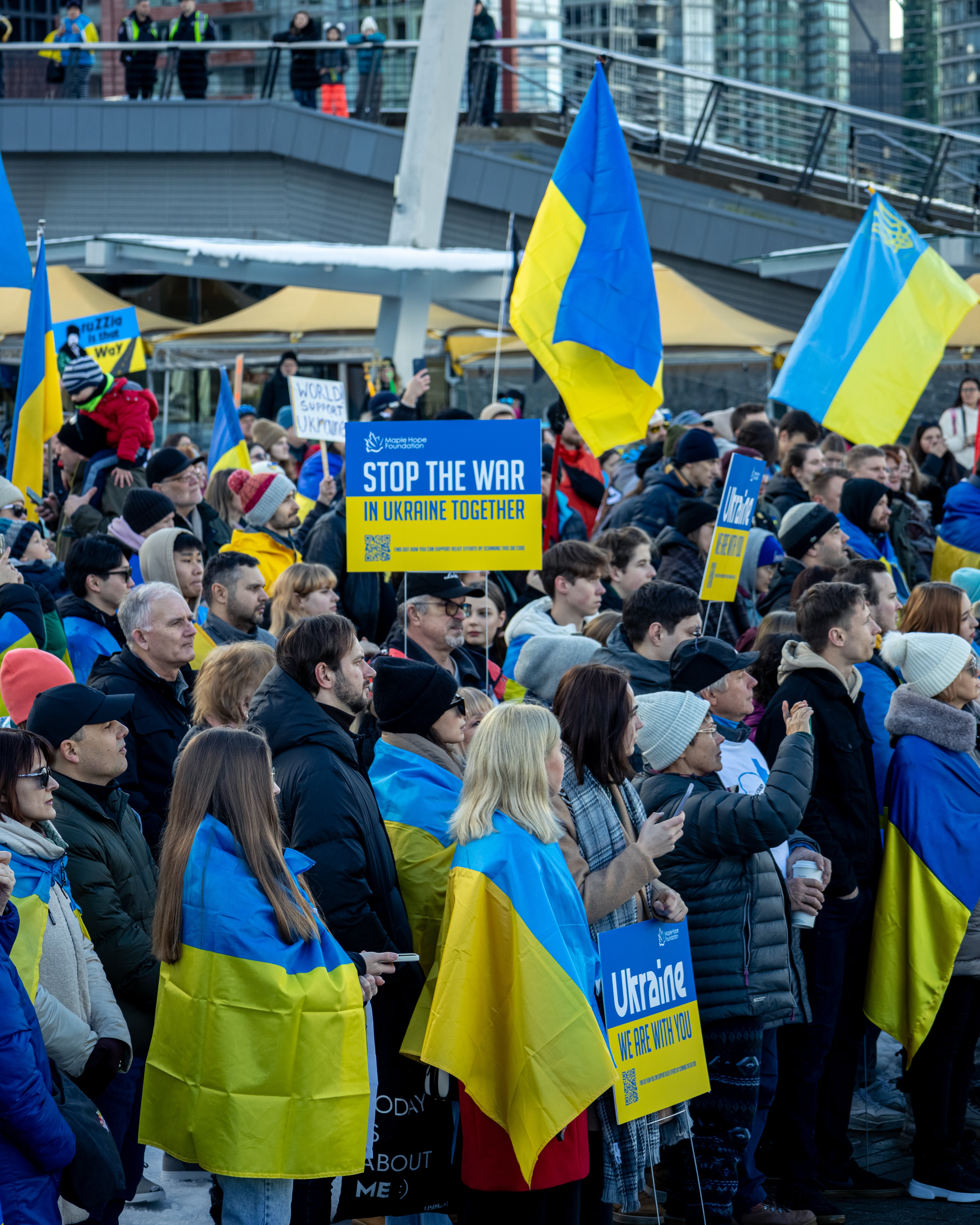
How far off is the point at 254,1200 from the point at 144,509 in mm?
4225

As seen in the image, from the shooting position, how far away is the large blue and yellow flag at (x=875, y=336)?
31.1 ft

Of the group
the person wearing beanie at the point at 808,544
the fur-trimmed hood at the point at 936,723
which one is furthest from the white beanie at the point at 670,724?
the person wearing beanie at the point at 808,544

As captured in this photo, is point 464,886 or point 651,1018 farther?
point 651,1018

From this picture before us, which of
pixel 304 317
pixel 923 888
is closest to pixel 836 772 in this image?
pixel 923 888

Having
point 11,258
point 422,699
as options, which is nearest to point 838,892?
point 422,699

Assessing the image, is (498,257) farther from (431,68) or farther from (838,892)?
(838,892)

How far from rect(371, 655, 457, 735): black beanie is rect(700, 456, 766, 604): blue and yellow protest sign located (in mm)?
2514

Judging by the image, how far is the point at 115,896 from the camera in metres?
4.47

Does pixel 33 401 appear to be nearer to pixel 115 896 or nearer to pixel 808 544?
pixel 808 544

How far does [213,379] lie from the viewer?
78.1 ft

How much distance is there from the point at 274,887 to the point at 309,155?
19.5m

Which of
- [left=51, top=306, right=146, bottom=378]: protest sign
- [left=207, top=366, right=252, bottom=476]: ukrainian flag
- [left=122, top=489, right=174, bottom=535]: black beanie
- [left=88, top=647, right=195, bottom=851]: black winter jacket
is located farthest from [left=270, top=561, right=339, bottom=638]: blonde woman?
[left=51, top=306, right=146, bottom=378]: protest sign

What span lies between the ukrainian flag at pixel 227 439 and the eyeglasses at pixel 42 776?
664 centimetres

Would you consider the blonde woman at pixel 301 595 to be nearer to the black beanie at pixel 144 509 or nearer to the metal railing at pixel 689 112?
the black beanie at pixel 144 509
